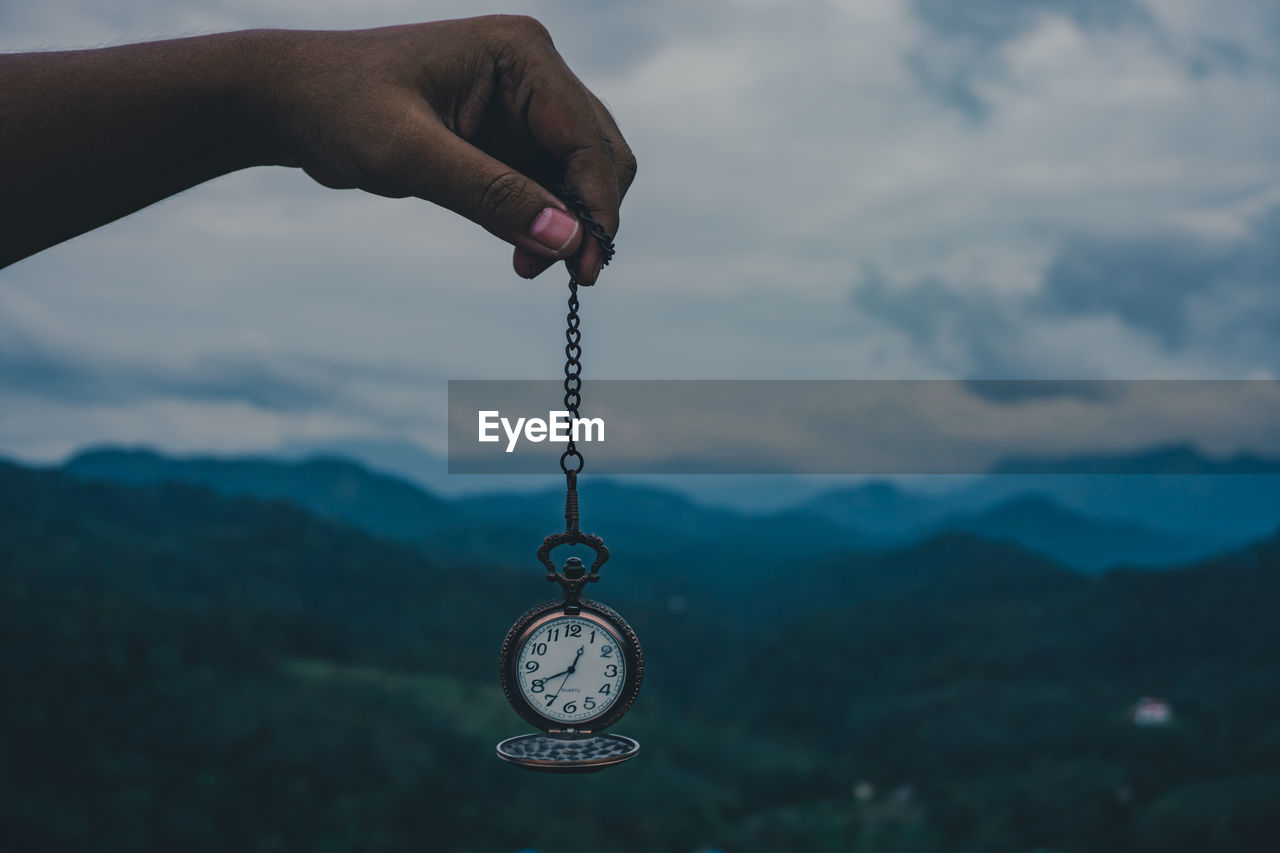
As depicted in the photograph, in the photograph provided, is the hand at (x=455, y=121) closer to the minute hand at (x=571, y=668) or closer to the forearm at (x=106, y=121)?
the forearm at (x=106, y=121)

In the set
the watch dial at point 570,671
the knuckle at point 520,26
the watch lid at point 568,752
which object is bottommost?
the watch lid at point 568,752

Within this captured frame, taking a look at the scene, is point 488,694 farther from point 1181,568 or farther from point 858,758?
point 1181,568

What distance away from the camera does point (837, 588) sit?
136125 mm

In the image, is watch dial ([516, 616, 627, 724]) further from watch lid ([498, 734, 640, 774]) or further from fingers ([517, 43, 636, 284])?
fingers ([517, 43, 636, 284])

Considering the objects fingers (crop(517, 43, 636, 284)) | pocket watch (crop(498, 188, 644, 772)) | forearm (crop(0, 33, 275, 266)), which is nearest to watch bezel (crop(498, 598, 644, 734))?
pocket watch (crop(498, 188, 644, 772))

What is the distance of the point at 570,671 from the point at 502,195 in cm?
191

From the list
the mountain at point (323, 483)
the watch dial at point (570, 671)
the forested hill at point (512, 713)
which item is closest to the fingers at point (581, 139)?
the watch dial at point (570, 671)

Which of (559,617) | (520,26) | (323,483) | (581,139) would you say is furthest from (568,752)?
(323,483)

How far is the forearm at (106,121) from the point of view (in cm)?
292

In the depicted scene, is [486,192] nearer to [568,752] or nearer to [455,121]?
[455,121]

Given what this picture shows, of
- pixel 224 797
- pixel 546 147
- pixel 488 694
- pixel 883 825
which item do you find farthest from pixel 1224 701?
pixel 546 147

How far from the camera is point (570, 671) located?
13.2 feet

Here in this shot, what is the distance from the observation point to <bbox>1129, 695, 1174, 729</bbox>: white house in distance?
6825 centimetres

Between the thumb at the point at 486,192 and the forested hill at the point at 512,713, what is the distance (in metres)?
57.4
